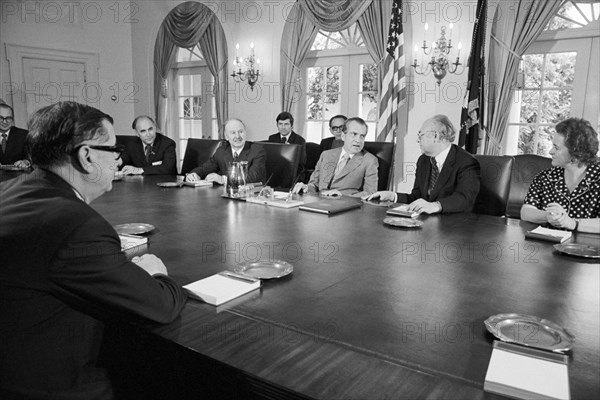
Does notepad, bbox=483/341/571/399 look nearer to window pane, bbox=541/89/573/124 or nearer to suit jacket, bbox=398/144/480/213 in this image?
suit jacket, bbox=398/144/480/213

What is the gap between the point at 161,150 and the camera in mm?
4211

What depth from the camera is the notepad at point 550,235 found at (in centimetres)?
179

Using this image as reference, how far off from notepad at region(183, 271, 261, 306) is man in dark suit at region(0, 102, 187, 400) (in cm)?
11

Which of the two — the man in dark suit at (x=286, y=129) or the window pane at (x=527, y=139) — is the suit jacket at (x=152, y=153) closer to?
the man in dark suit at (x=286, y=129)

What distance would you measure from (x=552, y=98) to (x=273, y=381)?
4.24 meters

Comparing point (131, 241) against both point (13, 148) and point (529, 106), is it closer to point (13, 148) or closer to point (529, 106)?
point (13, 148)

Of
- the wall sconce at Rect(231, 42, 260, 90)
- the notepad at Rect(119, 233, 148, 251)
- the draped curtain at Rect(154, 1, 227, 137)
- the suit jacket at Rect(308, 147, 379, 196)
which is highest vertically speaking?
the draped curtain at Rect(154, 1, 227, 137)

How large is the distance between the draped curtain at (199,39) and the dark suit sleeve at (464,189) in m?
4.19

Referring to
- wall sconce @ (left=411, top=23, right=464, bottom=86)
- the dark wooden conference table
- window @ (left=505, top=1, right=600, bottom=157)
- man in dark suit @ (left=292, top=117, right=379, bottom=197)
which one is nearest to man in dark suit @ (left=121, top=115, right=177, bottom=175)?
man in dark suit @ (left=292, top=117, right=379, bottom=197)

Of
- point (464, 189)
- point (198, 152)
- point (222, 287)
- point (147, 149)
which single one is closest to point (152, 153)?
point (147, 149)

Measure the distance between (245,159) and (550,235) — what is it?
2.33 m

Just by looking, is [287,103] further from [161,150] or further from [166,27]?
[166,27]

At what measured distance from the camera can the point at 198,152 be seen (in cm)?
420

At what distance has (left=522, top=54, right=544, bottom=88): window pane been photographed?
413 centimetres
